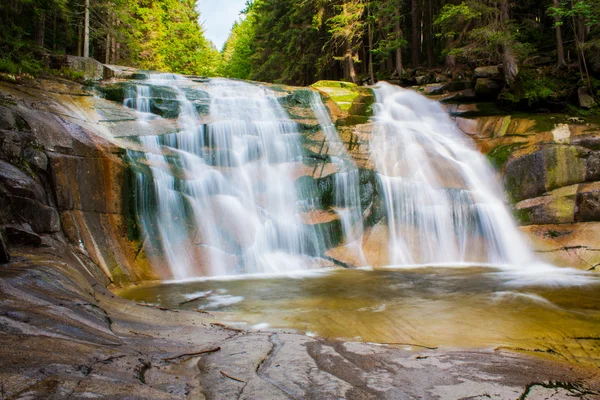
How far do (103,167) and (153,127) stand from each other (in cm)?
318

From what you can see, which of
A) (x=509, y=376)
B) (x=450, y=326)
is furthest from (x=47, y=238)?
(x=509, y=376)

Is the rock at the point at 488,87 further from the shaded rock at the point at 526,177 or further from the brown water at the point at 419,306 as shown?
the brown water at the point at 419,306

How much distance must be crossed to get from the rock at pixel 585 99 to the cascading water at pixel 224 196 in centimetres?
895

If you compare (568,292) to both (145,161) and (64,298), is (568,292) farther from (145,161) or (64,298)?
(145,161)

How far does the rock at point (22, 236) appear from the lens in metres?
5.67

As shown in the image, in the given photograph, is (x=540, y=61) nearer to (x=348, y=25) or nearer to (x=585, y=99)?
A: (x=585, y=99)

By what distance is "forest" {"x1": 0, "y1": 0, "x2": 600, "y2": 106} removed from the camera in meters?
13.3

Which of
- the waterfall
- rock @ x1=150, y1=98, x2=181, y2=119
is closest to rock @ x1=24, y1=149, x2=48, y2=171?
the waterfall

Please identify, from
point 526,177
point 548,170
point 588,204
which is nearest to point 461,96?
point 526,177

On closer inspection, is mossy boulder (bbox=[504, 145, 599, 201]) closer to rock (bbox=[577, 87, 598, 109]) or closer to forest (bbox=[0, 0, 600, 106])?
rock (bbox=[577, 87, 598, 109])

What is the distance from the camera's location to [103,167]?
27.6ft

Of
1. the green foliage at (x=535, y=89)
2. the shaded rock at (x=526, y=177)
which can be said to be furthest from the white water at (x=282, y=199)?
the green foliage at (x=535, y=89)

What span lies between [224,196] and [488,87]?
10649mm

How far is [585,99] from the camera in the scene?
12.4 meters
